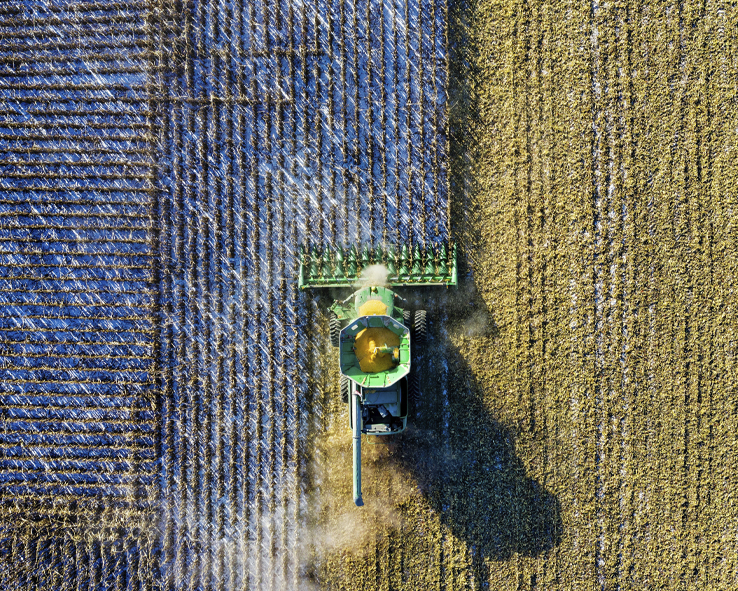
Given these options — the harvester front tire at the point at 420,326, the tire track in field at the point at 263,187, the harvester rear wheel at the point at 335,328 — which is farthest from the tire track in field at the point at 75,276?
the harvester front tire at the point at 420,326

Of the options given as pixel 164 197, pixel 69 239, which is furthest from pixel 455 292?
pixel 69 239

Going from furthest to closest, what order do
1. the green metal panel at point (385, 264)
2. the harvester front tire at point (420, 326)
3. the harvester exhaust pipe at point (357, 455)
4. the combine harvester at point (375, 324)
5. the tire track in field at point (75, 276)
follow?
the tire track in field at point (75, 276) → the green metal panel at point (385, 264) → the harvester front tire at point (420, 326) → the combine harvester at point (375, 324) → the harvester exhaust pipe at point (357, 455)

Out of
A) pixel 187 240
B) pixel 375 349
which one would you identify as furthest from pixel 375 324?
pixel 187 240

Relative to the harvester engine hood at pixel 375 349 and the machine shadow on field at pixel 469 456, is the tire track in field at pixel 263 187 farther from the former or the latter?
the machine shadow on field at pixel 469 456

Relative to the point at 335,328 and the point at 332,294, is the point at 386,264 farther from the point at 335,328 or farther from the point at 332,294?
the point at 335,328

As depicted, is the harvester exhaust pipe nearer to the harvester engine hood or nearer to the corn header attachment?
the harvester engine hood

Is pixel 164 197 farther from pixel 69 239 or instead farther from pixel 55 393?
pixel 55 393

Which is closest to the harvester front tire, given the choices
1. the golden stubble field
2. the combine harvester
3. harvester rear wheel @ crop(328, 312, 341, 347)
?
the combine harvester

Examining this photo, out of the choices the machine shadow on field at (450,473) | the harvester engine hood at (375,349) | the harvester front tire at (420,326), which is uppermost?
the harvester front tire at (420,326)
